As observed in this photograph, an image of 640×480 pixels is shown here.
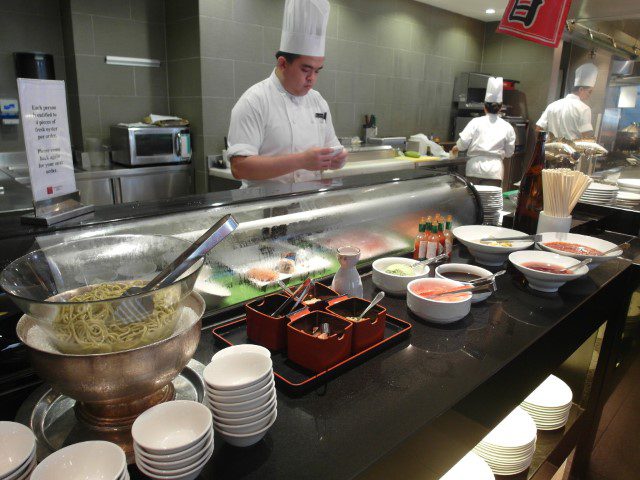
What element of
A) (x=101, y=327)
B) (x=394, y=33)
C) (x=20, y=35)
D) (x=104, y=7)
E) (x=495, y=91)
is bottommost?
(x=101, y=327)

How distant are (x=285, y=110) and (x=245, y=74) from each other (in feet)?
7.63

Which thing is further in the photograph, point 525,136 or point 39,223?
point 525,136

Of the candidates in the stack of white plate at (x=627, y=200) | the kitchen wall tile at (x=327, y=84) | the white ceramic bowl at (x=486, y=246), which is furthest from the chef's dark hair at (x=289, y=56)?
the kitchen wall tile at (x=327, y=84)

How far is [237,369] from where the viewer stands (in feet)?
3.06

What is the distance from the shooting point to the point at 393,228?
1.87 m

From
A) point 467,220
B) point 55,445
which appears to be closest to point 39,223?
point 55,445

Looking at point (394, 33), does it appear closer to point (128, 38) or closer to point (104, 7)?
point (128, 38)

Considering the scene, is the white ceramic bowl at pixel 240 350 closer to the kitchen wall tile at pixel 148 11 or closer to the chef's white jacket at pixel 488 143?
the kitchen wall tile at pixel 148 11

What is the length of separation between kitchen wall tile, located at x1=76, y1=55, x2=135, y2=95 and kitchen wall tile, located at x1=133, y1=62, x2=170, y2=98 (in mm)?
72

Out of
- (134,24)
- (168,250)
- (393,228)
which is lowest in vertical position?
(393,228)

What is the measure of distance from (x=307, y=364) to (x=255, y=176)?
1643mm

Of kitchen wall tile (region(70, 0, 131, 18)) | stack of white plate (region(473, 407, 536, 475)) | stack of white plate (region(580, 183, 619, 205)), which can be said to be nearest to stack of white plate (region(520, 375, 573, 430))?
stack of white plate (region(473, 407, 536, 475))

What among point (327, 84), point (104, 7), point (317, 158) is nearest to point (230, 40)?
point (104, 7)

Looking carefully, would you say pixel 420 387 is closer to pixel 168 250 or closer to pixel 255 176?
pixel 168 250
